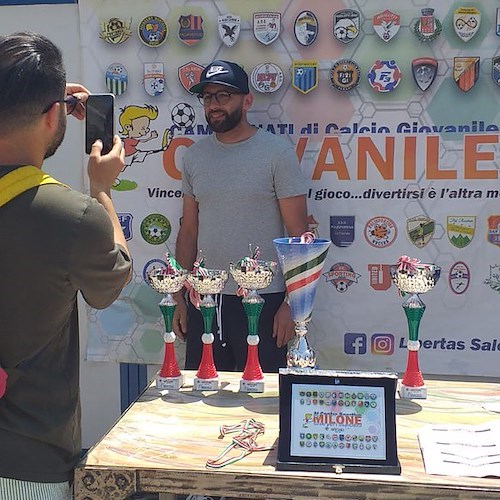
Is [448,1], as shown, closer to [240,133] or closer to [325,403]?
[240,133]

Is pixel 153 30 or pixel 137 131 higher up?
pixel 153 30

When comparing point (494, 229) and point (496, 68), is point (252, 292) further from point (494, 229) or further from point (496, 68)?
point (496, 68)

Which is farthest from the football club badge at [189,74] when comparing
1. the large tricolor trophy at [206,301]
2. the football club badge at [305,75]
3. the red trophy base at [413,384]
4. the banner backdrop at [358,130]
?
the red trophy base at [413,384]

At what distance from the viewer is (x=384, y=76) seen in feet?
8.23

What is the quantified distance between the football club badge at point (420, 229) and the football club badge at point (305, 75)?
0.64m

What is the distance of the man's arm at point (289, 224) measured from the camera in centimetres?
244

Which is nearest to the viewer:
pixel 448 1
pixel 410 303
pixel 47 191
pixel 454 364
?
pixel 47 191

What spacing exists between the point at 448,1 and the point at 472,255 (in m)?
0.95

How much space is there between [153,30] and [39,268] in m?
1.69

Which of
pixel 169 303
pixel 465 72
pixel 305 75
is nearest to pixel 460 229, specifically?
pixel 465 72

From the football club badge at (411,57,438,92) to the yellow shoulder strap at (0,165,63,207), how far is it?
169 cm

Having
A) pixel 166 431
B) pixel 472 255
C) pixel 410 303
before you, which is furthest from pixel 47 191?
pixel 472 255

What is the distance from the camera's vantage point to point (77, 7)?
268 cm

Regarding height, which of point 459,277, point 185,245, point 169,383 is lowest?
point 169,383
